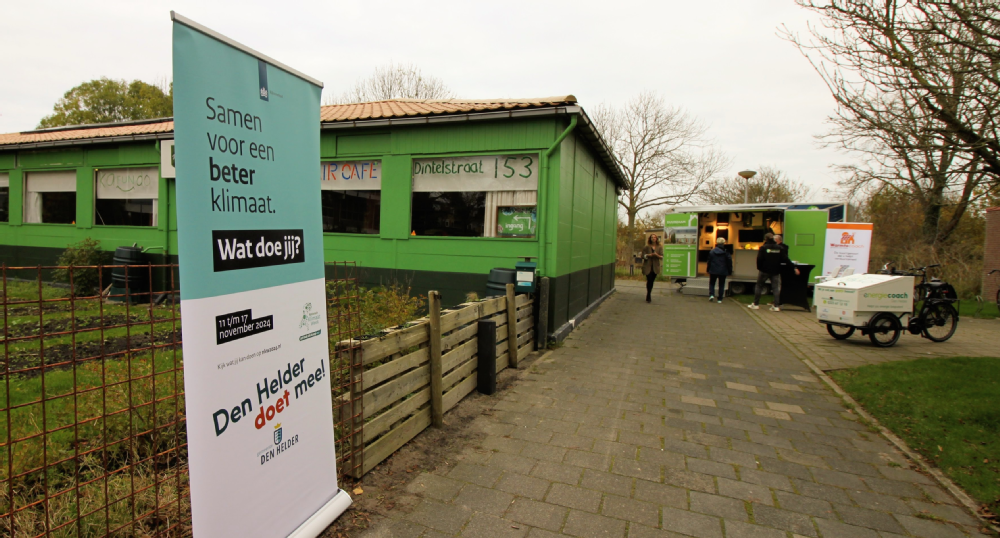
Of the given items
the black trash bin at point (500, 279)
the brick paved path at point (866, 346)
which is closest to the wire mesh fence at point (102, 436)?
the black trash bin at point (500, 279)

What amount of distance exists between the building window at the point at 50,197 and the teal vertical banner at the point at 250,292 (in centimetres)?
1299

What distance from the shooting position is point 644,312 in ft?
39.4

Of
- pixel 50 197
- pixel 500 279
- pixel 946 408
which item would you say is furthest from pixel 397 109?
pixel 50 197

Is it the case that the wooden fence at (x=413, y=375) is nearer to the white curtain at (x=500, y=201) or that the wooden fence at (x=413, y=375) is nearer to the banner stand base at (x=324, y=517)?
the banner stand base at (x=324, y=517)

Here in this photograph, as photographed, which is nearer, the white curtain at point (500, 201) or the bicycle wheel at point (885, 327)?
the white curtain at point (500, 201)

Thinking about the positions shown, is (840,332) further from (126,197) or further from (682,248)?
(126,197)

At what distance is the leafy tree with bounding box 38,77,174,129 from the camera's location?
3406 cm

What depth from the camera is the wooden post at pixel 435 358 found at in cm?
415

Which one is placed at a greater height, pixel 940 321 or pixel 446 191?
pixel 446 191

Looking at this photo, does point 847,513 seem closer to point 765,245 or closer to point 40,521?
point 40,521

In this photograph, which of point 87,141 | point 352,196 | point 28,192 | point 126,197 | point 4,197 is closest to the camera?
point 352,196

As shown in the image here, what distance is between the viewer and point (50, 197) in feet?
39.9

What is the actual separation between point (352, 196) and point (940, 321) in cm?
1045

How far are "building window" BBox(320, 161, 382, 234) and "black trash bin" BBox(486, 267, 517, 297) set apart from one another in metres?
2.77
